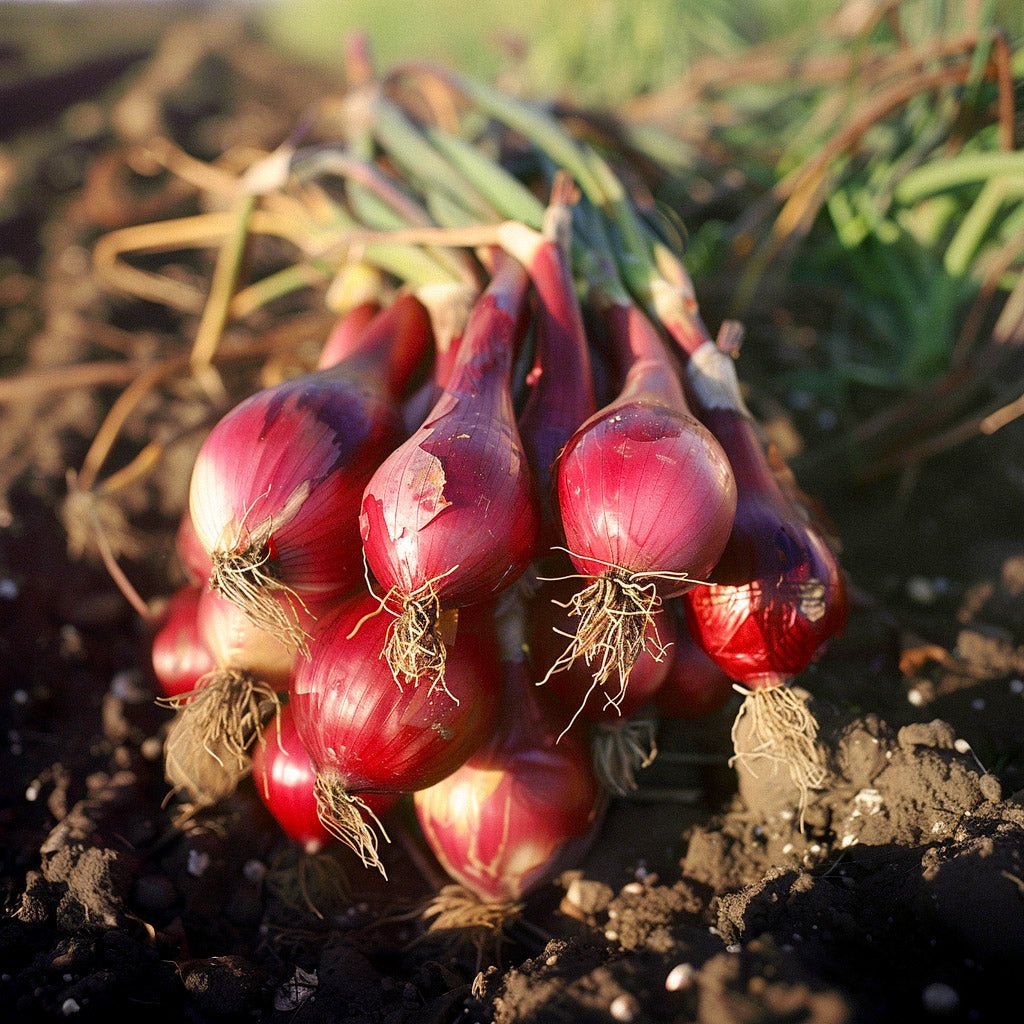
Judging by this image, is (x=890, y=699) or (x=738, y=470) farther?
(x=890, y=699)

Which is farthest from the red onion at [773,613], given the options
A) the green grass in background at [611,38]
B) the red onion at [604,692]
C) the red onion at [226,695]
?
the green grass in background at [611,38]

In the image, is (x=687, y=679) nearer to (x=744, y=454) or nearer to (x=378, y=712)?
(x=744, y=454)

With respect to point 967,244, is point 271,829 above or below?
below

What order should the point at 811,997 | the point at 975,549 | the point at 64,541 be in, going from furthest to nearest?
the point at 64,541
the point at 975,549
the point at 811,997

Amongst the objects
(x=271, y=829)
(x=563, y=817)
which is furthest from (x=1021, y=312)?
(x=271, y=829)

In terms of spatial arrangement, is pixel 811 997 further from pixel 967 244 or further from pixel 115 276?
pixel 115 276

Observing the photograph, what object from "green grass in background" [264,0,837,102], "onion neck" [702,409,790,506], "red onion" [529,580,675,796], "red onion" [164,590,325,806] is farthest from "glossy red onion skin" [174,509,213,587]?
"green grass in background" [264,0,837,102]
